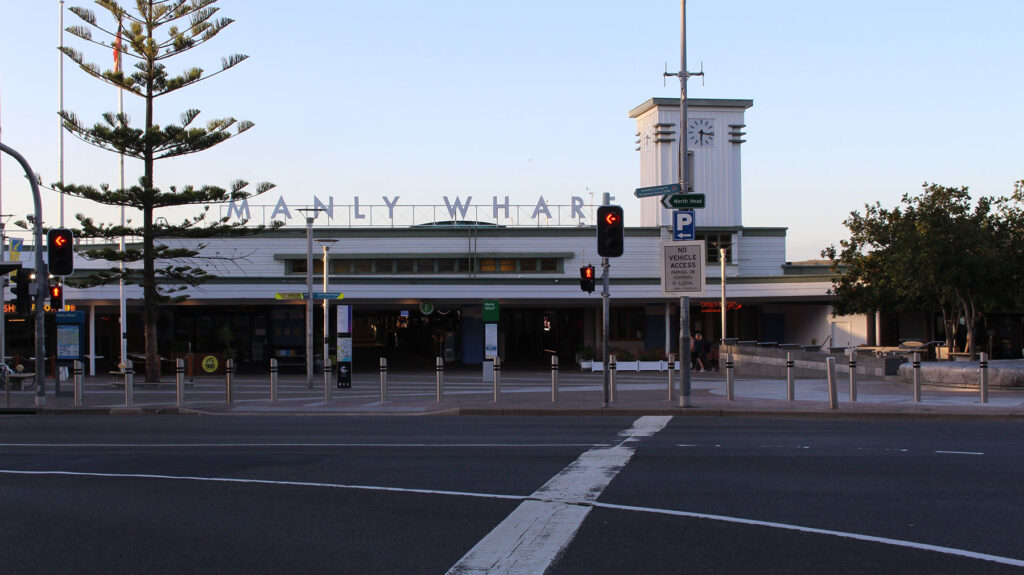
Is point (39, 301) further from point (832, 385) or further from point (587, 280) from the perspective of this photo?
point (832, 385)

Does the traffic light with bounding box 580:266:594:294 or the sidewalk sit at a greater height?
the traffic light with bounding box 580:266:594:294

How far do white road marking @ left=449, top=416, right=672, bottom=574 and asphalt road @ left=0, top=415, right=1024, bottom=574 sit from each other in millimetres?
27

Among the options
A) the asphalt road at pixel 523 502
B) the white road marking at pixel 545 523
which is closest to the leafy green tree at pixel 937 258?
the asphalt road at pixel 523 502

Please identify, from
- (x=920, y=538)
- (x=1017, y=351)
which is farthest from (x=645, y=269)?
(x=920, y=538)

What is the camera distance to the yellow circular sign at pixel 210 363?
119 feet

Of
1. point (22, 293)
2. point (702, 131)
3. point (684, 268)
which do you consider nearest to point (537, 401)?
point (684, 268)

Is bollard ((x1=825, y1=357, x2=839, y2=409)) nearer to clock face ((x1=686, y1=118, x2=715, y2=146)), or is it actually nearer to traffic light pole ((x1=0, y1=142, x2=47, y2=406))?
traffic light pole ((x1=0, y1=142, x2=47, y2=406))

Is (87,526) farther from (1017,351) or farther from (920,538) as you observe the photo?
(1017,351)

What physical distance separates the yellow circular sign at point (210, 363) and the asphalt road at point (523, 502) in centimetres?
2215

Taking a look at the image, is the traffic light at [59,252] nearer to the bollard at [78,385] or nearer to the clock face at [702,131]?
the bollard at [78,385]

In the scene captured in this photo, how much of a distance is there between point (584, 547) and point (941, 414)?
1258cm

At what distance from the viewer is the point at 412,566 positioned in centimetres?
639

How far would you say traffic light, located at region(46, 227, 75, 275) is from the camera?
21422mm

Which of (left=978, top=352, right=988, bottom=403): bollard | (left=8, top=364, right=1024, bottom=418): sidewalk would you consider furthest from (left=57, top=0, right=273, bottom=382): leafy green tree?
(left=978, top=352, right=988, bottom=403): bollard
